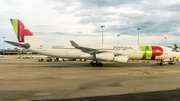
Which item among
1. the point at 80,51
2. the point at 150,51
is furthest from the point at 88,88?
the point at 150,51

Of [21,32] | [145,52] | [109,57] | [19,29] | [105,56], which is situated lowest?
[109,57]

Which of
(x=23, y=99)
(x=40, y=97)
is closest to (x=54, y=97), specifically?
(x=40, y=97)

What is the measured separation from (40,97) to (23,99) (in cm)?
70

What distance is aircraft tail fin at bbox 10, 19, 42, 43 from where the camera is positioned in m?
21.7

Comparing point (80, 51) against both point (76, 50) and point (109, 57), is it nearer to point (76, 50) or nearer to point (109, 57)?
point (76, 50)

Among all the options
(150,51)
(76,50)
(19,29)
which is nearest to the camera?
(19,29)

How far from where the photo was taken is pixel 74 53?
22.0 m

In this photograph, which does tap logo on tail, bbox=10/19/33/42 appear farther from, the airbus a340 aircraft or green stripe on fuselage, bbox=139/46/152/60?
green stripe on fuselage, bbox=139/46/152/60

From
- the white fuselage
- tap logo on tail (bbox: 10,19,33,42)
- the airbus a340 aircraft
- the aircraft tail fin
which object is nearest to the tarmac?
the airbus a340 aircraft

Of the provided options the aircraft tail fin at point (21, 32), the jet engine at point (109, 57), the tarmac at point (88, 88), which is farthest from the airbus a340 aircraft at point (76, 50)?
the tarmac at point (88, 88)

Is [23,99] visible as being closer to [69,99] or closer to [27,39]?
[69,99]

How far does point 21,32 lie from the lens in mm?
21938

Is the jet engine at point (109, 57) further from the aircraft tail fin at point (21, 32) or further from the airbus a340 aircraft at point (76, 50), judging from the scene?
the aircraft tail fin at point (21, 32)

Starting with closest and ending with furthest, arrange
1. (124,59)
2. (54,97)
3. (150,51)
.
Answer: (54,97), (124,59), (150,51)
